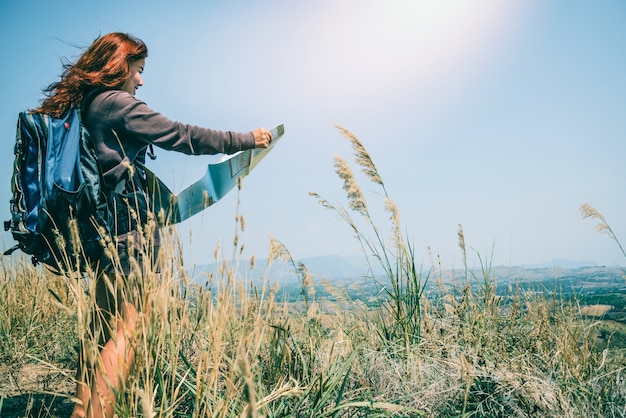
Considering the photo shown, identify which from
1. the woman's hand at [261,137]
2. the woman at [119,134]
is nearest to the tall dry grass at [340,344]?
the woman at [119,134]

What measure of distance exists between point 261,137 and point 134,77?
25.9 inches

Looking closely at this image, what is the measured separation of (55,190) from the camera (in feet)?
4.68

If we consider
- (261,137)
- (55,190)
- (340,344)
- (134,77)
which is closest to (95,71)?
(134,77)

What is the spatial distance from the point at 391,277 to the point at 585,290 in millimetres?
1769

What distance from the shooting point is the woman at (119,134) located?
5.12ft

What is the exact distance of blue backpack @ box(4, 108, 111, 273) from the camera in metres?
1.45

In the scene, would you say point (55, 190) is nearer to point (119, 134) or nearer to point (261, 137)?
point (119, 134)

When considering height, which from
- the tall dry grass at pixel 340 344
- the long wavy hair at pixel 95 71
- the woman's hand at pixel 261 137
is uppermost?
the long wavy hair at pixel 95 71

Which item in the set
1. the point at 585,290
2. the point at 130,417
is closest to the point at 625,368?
the point at 585,290

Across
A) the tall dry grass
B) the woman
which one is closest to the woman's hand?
the woman

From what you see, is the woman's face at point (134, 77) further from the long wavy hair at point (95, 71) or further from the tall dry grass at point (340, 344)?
the tall dry grass at point (340, 344)

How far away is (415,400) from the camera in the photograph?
1783mm

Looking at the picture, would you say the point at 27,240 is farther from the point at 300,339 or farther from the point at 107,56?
the point at 300,339

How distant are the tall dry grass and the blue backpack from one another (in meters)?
0.18
